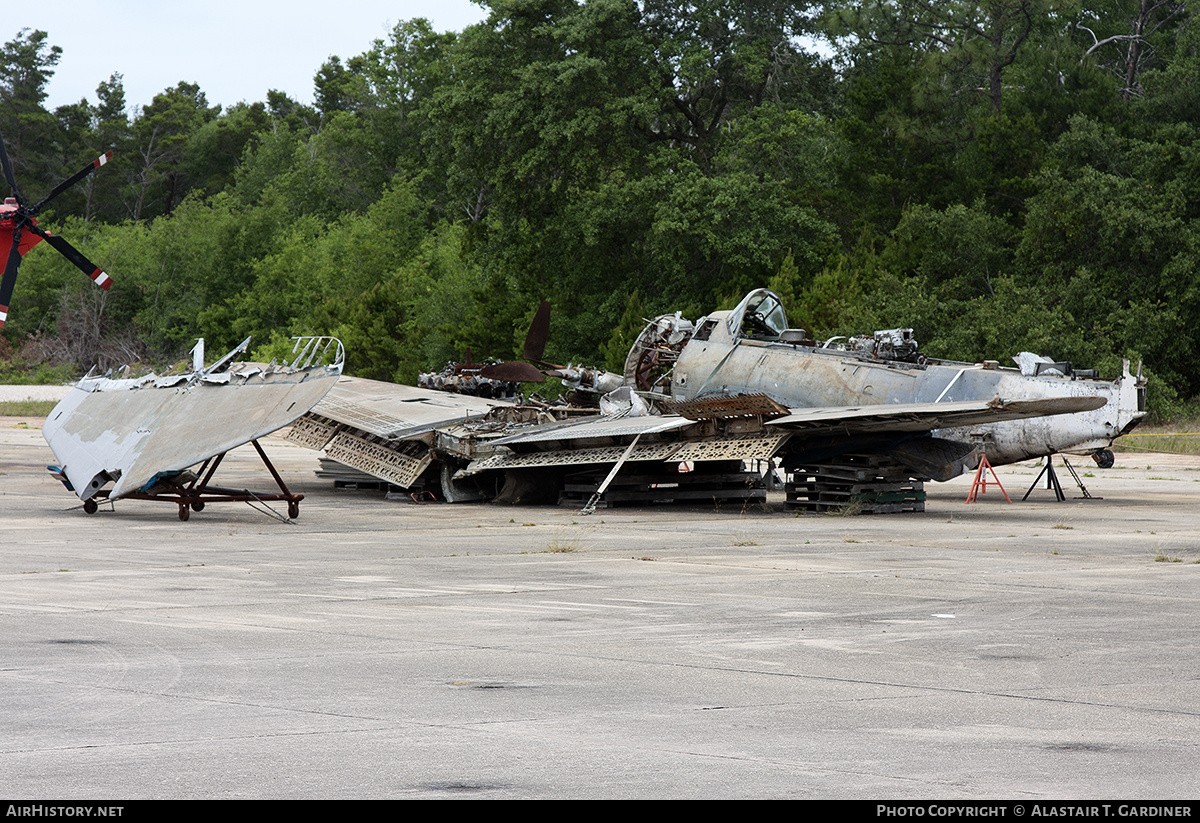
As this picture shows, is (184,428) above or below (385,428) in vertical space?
above

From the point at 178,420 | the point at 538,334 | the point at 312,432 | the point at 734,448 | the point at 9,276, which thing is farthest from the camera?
the point at 9,276

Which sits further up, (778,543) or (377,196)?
(377,196)

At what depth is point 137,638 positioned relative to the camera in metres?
8.91

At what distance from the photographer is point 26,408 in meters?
56.9

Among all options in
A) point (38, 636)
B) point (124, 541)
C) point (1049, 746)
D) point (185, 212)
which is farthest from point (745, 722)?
point (185, 212)

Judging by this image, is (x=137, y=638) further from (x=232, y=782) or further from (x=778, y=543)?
(x=778, y=543)

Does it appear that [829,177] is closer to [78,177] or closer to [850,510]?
[78,177]

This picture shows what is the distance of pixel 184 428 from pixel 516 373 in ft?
27.3

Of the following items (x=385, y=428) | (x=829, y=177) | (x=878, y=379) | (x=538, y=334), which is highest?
(x=829, y=177)

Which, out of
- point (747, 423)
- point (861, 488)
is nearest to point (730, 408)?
point (747, 423)

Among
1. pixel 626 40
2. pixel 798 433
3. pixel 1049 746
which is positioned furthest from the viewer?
pixel 626 40

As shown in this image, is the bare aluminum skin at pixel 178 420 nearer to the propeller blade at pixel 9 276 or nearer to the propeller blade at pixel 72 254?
the propeller blade at pixel 9 276

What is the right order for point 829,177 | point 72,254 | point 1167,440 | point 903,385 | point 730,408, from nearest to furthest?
point 730,408, point 903,385, point 72,254, point 1167,440, point 829,177

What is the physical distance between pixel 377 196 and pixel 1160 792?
9362 cm
